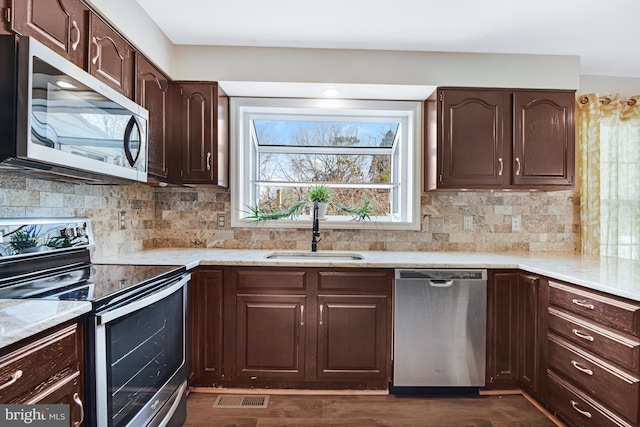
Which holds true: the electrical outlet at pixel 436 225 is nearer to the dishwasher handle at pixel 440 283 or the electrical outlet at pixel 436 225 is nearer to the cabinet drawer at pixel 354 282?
the dishwasher handle at pixel 440 283

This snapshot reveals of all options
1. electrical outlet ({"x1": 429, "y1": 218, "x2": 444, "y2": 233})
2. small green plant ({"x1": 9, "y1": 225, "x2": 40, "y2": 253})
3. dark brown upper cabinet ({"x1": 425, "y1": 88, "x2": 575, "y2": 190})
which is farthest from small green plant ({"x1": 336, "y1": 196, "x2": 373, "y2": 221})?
small green plant ({"x1": 9, "y1": 225, "x2": 40, "y2": 253})

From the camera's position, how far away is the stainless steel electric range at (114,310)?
1.32m

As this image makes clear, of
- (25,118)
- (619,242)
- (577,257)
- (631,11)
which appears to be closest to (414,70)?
(631,11)

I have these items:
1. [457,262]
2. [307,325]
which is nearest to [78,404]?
[307,325]

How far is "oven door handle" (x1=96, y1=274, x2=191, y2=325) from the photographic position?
131cm

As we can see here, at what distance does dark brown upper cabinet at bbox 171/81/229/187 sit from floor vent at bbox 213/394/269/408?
1.46m

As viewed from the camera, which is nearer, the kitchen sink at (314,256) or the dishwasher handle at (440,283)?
the dishwasher handle at (440,283)

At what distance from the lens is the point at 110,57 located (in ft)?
6.38

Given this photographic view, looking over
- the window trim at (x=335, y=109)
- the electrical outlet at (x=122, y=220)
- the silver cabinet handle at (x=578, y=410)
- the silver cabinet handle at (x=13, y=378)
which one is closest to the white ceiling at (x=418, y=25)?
the window trim at (x=335, y=109)

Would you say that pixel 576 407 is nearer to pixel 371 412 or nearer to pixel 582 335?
pixel 582 335

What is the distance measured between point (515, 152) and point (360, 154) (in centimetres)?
123

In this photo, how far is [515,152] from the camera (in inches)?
106

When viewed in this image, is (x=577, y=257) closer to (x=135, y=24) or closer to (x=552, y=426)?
(x=552, y=426)

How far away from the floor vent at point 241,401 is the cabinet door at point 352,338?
0.39 m
